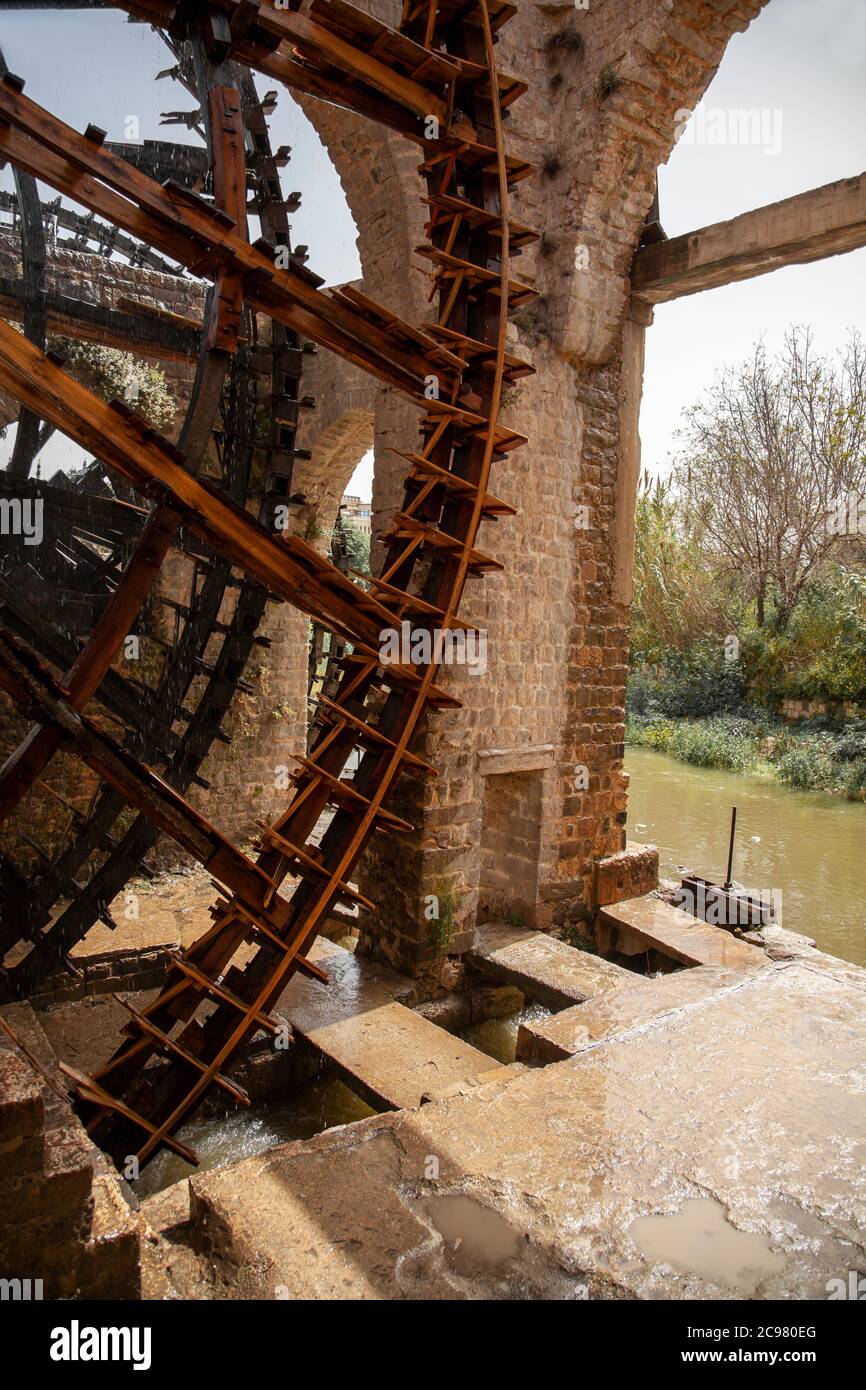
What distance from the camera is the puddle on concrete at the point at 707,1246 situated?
231 centimetres

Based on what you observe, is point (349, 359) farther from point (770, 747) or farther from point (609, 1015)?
point (770, 747)

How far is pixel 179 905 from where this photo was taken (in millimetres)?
6734

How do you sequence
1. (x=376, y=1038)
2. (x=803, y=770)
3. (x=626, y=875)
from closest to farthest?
(x=376, y=1038), (x=626, y=875), (x=803, y=770)

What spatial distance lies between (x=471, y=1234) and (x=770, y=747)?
47.2 feet

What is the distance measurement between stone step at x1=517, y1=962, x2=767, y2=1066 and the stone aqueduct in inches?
39.8

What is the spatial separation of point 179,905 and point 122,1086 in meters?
3.32

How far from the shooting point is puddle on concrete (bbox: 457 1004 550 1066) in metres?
4.88

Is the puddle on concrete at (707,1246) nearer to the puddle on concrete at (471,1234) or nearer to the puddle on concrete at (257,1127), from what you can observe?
the puddle on concrete at (471,1234)

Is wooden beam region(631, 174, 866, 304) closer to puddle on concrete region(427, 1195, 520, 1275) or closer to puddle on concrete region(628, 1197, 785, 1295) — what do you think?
puddle on concrete region(628, 1197, 785, 1295)

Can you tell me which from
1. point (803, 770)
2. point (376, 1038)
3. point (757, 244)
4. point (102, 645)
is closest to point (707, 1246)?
point (376, 1038)

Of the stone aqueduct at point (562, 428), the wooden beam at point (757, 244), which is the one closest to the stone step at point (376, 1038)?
the stone aqueduct at point (562, 428)

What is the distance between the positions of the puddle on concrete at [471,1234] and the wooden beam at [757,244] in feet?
17.4

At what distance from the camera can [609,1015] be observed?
13.6ft
